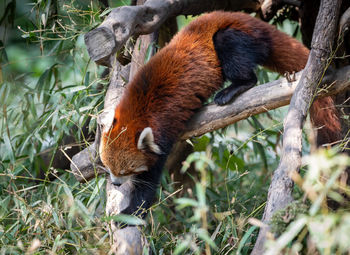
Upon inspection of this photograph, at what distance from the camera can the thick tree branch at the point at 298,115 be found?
72.8 inches

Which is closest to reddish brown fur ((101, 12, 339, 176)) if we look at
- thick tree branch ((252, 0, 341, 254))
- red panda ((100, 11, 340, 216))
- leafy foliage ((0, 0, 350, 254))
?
red panda ((100, 11, 340, 216))

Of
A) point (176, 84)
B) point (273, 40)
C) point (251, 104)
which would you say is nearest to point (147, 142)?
point (176, 84)

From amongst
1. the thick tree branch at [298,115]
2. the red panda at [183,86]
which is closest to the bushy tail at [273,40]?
the red panda at [183,86]

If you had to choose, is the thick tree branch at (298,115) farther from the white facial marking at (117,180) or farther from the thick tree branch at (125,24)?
the white facial marking at (117,180)

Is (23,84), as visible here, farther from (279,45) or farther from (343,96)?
(343,96)

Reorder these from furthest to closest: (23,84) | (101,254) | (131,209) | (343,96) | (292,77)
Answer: (23,84) < (343,96) < (131,209) < (292,77) < (101,254)

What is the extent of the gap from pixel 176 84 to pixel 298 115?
968mm

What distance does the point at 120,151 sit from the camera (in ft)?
8.93

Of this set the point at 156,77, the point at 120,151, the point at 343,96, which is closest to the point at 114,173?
the point at 120,151

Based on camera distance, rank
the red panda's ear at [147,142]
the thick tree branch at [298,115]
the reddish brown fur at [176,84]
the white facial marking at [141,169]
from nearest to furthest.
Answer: the thick tree branch at [298,115], the red panda's ear at [147,142], the reddish brown fur at [176,84], the white facial marking at [141,169]

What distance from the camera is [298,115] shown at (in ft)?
6.82

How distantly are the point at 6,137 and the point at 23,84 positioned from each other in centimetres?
69

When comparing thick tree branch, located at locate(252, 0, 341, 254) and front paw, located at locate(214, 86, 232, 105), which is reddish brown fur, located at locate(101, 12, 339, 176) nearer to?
front paw, located at locate(214, 86, 232, 105)

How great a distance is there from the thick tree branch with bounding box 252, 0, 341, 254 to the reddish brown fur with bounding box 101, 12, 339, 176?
2.29 ft
